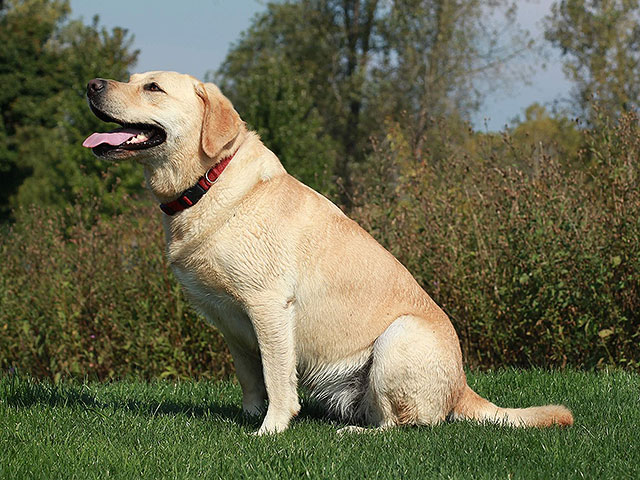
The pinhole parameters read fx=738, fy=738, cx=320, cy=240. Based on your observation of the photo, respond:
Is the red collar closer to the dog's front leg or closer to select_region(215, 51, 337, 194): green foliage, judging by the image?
the dog's front leg

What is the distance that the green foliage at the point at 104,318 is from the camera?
6.57 meters

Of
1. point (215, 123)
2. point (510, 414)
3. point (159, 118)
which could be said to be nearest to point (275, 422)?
point (510, 414)

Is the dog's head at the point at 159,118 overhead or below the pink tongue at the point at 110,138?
overhead

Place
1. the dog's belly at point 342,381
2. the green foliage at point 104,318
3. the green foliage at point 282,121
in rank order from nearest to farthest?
the dog's belly at point 342,381, the green foliage at point 104,318, the green foliage at point 282,121

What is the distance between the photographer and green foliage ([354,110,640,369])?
5.91m

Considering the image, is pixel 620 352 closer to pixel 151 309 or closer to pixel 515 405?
pixel 515 405

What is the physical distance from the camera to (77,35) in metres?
40.2

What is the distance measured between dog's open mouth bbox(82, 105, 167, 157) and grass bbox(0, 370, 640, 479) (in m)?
1.47

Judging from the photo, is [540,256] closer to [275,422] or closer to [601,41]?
[275,422]

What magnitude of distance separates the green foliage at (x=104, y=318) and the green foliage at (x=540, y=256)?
200 cm

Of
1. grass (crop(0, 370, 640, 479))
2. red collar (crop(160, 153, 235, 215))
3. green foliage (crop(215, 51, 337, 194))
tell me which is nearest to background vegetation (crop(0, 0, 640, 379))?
grass (crop(0, 370, 640, 479))

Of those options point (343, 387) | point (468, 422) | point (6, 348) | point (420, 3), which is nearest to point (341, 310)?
point (343, 387)

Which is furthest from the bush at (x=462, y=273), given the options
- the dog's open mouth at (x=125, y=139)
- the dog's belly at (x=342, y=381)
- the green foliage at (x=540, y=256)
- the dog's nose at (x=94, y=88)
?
the dog's nose at (x=94, y=88)

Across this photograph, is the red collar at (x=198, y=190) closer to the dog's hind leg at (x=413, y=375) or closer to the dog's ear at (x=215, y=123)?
the dog's ear at (x=215, y=123)
